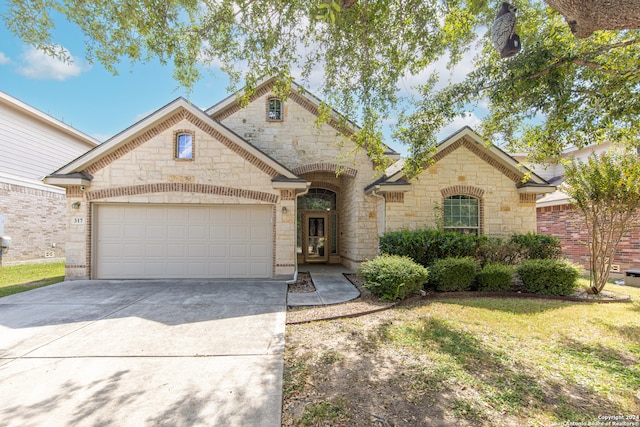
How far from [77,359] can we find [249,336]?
2.31 meters

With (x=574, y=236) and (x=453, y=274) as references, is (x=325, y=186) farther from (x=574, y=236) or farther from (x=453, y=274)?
(x=574, y=236)

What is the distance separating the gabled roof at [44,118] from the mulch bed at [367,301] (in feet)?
51.9

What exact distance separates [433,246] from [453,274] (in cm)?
116

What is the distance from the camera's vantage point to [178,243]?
9695 mm

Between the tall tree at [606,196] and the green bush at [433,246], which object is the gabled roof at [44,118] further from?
the tall tree at [606,196]

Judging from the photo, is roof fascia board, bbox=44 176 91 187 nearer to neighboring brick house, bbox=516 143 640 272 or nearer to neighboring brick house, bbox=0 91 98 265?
neighboring brick house, bbox=0 91 98 265

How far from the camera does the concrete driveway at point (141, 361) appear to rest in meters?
2.87

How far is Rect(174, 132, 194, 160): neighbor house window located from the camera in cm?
964

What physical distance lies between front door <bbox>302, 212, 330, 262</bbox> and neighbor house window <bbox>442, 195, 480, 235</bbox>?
248 inches

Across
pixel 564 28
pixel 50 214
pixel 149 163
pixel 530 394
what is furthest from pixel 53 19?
pixel 50 214

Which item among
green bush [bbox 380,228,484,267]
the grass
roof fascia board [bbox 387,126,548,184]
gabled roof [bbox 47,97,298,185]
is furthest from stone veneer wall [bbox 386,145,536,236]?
the grass

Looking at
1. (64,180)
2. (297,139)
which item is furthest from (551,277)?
(64,180)

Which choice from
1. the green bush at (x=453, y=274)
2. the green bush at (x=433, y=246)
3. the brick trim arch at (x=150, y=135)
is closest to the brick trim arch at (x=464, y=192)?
the green bush at (x=433, y=246)

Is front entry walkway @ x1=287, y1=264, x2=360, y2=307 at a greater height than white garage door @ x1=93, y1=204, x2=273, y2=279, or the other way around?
white garage door @ x1=93, y1=204, x2=273, y2=279
